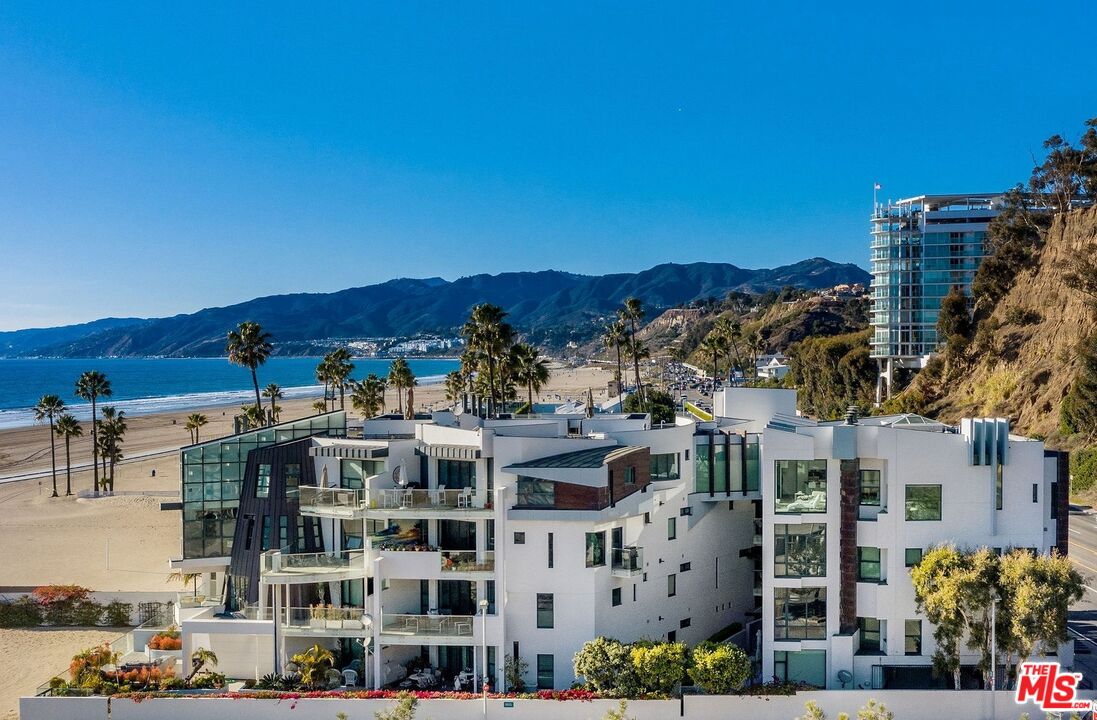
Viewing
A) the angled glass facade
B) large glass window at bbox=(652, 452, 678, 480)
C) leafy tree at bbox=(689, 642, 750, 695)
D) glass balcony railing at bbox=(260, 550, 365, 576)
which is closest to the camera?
leafy tree at bbox=(689, 642, 750, 695)

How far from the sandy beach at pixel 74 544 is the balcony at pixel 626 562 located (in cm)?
1963

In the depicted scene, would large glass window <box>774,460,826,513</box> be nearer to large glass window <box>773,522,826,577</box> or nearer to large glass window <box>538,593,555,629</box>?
large glass window <box>773,522,826,577</box>

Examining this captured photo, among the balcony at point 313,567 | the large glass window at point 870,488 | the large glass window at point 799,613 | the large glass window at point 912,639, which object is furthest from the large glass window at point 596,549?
the large glass window at point 912,639

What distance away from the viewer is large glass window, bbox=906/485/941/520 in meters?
26.3

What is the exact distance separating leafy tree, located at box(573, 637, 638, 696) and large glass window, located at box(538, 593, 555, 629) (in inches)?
70.4

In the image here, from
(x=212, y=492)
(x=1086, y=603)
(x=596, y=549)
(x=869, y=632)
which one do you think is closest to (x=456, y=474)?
(x=596, y=549)

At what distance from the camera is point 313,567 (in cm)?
2800

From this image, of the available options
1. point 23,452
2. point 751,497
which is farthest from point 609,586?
point 23,452

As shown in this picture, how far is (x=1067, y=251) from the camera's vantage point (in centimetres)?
8175

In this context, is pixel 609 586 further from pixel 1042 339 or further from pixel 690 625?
pixel 1042 339

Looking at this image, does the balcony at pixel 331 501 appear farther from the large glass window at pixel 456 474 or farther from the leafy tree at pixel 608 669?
the leafy tree at pixel 608 669

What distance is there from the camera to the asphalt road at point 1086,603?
1110 inches

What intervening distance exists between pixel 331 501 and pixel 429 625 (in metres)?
5.23

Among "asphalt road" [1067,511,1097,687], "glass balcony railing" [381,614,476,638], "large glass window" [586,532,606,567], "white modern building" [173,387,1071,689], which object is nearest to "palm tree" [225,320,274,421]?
"white modern building" [173,387,1071,689]
